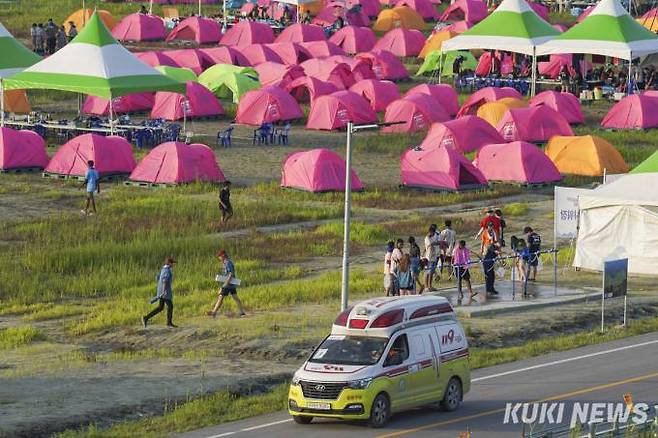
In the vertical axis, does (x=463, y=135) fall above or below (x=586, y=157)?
above

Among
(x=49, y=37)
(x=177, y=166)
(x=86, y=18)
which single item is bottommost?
(x=177, y=166)

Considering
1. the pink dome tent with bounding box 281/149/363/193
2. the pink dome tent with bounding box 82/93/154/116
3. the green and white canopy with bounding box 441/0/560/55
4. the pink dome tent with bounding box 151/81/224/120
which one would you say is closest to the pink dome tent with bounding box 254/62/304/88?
the pink dome tent with bounding box 151/81/224/120

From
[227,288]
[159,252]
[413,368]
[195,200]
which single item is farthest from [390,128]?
[413,368]

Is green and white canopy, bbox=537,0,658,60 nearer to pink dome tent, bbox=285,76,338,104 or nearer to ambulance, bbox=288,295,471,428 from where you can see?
pink dome tent, bbox=285,76,338,104

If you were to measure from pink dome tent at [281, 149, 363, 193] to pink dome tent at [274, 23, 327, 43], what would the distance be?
1173 inches

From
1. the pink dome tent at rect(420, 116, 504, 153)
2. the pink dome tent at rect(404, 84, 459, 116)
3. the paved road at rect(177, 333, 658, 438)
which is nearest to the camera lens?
the paved road at rect(177, 333, 658, 438)

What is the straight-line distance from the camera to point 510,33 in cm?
6438

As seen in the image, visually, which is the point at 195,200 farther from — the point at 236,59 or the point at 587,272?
the point at 236,59

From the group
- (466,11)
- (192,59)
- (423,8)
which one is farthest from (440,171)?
(423,8)

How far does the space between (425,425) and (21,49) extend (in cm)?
3610

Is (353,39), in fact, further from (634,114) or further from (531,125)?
(531,125)

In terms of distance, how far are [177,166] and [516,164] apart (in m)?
9.52

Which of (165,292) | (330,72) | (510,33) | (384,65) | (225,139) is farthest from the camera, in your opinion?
(384,65)

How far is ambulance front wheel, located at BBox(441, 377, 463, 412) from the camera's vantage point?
80.3 ft
